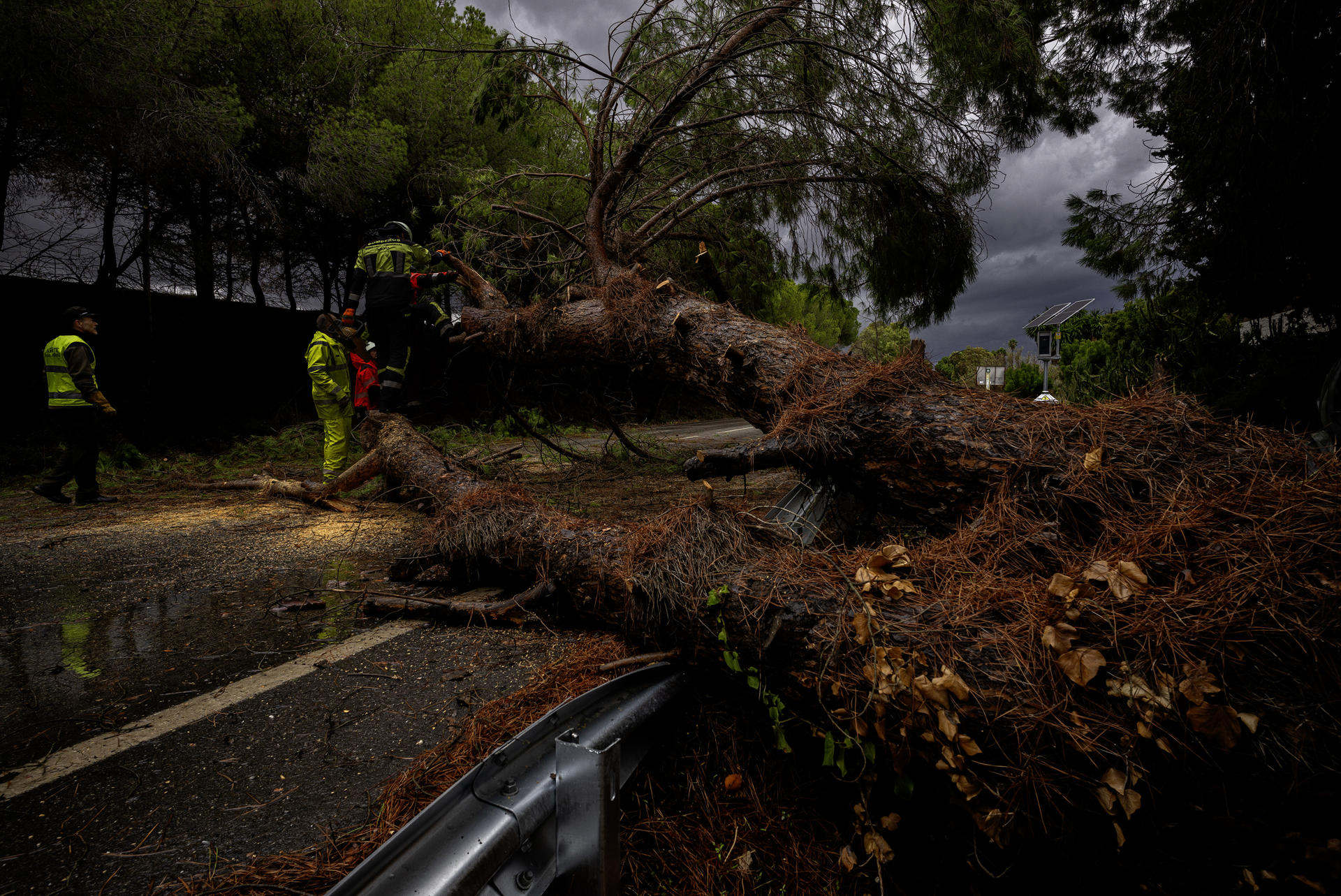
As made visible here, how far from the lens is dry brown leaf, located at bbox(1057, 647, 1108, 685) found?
4.84 ft

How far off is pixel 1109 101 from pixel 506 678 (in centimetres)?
896

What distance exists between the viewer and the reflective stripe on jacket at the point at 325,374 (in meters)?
6.95

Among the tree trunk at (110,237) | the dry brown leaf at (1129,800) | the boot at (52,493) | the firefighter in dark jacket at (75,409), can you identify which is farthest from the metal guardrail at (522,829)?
the tree trunk at (110,237)

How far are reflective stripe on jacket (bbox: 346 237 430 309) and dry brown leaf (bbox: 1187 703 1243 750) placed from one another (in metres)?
7.39

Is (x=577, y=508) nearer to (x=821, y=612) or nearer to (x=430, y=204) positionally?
(x=821, y=612)

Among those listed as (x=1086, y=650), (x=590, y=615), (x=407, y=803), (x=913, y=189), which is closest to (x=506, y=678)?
(x=590, y=615)

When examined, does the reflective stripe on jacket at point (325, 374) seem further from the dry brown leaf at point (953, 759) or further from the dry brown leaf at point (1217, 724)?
the dry brown leaf at point (1217, 724)

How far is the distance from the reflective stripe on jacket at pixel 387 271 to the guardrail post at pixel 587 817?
6796 mm

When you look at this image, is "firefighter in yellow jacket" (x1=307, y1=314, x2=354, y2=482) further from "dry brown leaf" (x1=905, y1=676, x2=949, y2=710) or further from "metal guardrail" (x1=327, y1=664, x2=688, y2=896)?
"dry brown leaf" (x1=905, y1=676, x2=949, y2=710)

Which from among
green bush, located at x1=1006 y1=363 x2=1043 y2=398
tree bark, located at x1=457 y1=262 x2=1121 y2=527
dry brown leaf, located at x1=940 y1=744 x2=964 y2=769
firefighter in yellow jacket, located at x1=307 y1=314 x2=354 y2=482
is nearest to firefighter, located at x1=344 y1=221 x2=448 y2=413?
firefighter in yellow jacket, located at x1=307 y1=314 x2=354 y2=482

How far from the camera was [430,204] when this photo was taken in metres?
11.8

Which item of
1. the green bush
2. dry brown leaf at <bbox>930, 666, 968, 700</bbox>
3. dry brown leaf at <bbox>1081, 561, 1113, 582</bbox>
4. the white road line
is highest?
the green bush

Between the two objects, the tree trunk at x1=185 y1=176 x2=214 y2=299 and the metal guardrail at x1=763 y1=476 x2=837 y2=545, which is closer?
the metal guardrail at x1=763 y1=476 x2=837 y2=545

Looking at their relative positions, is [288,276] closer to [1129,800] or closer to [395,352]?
[395,352]
